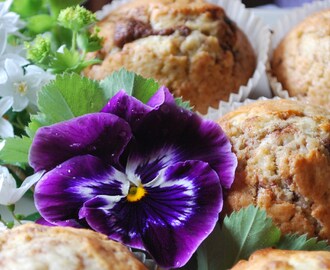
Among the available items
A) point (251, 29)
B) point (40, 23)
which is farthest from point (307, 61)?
point (40, 23)

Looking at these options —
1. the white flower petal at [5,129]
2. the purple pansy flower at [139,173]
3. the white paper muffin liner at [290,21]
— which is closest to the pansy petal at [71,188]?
the purple pansy flower at [139,173]

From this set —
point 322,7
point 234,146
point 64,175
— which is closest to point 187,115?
point 234,146

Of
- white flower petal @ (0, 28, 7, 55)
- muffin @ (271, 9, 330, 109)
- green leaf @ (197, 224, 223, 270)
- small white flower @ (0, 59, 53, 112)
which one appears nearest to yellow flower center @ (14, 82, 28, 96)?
small white flower @ (0, 59, 53, 112)

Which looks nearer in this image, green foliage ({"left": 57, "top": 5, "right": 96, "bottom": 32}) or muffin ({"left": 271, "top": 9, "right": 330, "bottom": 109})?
green foliage ({"left": 57, "top": 5, "right": 96, "bottom": 32})

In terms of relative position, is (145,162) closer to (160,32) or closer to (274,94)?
(160,32)

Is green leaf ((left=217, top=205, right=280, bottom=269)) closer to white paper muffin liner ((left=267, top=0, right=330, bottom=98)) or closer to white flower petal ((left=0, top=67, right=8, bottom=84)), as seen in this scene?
→ white flower petal ((left=0, top=67, right=8, bottom=84))

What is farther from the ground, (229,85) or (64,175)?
(64,175)
